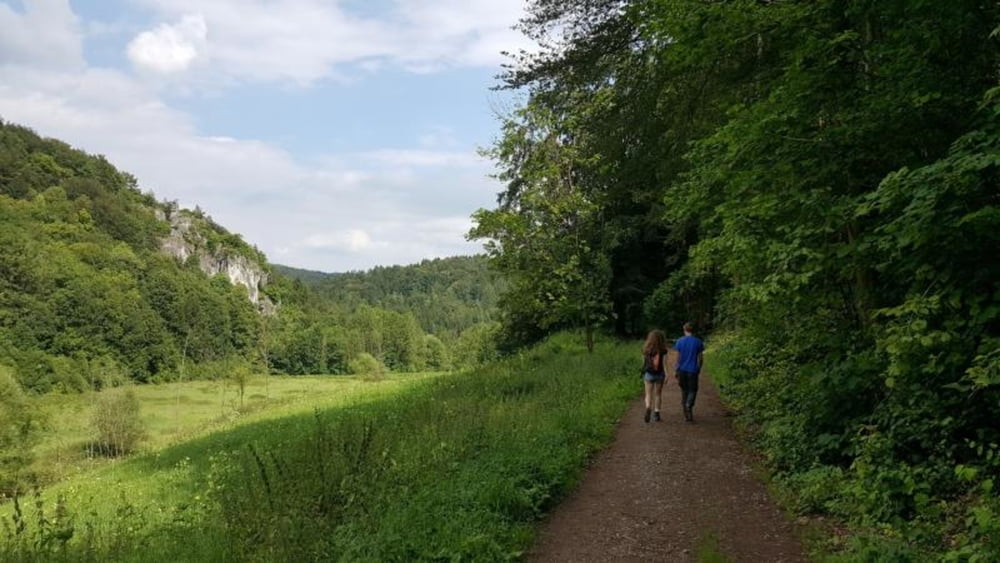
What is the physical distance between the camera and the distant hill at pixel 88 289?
4094 inches

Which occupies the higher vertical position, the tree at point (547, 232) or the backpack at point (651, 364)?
the tree at point (547, 232)

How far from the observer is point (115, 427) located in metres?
42.8

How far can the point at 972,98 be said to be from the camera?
237 inches

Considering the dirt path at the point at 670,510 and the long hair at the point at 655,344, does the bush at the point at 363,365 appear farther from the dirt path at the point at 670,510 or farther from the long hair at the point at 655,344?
the dirt path at the point at 670,510

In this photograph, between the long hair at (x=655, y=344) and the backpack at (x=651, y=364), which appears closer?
the backpack at (x=651, y=364)

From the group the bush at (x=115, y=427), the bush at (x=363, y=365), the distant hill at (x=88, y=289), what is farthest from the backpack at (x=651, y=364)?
the bush at (x=363, y=365)

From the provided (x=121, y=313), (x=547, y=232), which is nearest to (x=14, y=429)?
(x=547, y=232)

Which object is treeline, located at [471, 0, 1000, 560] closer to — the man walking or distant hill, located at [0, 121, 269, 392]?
the man walking

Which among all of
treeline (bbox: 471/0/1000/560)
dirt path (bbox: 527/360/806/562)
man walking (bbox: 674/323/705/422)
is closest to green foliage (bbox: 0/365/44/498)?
man walking (bbox: 674/323/705/422)

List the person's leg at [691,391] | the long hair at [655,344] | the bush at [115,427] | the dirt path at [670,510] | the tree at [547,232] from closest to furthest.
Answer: the dirt path at [670,510] → the person's leg at [691,391] → the long hair at [655,344] → the tree at [547,232] → the bush at [115,427]

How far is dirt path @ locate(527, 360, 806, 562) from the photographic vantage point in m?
5.69

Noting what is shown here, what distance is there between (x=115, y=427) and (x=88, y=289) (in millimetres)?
89474

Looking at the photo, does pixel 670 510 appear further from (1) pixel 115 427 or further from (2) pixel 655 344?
(1) pixel 115 427

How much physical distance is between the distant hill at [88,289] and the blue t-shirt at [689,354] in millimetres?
76629
